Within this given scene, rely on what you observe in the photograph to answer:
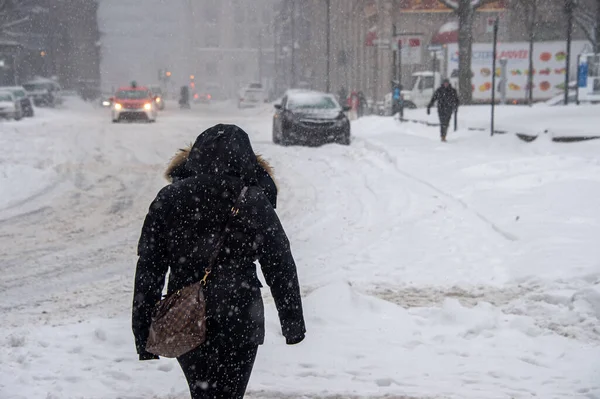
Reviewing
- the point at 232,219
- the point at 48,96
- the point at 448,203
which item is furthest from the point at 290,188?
the point at 48,96

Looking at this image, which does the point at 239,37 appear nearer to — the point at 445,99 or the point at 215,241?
the point at 445,99

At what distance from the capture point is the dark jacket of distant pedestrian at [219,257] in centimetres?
351

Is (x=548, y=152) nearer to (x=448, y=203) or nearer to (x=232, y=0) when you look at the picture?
(x=448, y=203)

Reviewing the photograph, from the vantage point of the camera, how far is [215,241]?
352 centimetres

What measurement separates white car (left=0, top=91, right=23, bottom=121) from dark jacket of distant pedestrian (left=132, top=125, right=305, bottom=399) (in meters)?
39.4

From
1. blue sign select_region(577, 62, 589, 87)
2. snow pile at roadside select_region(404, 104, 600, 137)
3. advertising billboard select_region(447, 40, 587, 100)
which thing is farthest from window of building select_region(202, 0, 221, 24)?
blue sign select_region(577, 62, 589, 87)

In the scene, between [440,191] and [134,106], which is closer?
[440,191]

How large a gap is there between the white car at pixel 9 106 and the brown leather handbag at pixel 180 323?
3956 cm

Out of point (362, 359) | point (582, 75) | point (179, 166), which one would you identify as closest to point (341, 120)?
point (582, 75)

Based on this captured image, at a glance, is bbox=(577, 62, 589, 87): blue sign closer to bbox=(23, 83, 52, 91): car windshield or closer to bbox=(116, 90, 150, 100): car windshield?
bbox=(116, 90, 150, 100): car windshield

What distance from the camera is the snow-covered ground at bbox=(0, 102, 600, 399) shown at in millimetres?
5734

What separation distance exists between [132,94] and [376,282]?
3334cm

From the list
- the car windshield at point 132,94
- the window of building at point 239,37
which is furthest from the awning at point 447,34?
the window of building at point 239,37

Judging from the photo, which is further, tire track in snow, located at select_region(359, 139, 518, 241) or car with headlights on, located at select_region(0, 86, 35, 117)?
car with headlights on, located at select_region(0, 86, 35, 117)
